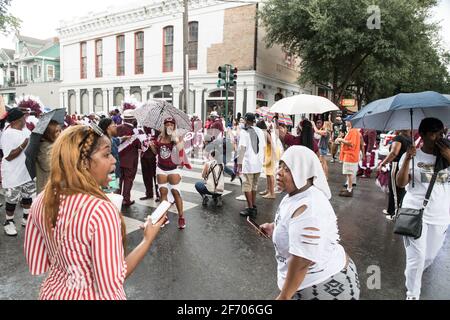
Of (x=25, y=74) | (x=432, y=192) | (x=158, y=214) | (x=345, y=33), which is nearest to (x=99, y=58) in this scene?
(x=25, y=74)

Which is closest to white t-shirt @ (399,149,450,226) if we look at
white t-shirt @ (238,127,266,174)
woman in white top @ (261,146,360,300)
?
woman in white top @ (261,146,360,300)

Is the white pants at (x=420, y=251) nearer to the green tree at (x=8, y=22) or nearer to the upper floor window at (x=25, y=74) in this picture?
the green tree at (x=8, y=22)

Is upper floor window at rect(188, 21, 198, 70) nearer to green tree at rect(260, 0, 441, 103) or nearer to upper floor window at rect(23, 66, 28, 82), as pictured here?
green tree at rect(260, 0, 441, 103)

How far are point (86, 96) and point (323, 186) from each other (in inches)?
1276

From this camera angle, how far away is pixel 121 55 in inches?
1094

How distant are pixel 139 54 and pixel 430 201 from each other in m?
26.6

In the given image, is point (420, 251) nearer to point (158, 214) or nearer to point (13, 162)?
point (158, 214)

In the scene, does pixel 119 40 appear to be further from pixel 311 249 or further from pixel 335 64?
pixel 311 249

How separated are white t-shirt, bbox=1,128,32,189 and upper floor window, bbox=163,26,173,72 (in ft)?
68.4

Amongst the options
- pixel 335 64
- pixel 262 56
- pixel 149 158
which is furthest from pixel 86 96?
pixel 149 158

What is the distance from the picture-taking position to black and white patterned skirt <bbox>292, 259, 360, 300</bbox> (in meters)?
2.09

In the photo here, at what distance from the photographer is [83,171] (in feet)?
4.88

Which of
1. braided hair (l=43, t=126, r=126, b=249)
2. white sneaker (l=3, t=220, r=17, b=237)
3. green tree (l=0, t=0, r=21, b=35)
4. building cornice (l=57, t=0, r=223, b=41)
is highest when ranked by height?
building cornice (l=57, t=0, r=223, b=41)

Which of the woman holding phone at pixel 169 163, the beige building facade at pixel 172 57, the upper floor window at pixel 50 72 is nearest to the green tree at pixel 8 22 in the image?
the beige building facade at pixel 172 57
